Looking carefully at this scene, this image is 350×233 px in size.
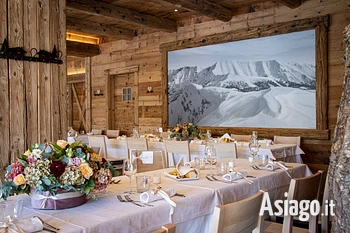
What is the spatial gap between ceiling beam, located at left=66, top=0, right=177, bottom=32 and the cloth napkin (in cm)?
580

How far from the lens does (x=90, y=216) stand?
164 centimetres

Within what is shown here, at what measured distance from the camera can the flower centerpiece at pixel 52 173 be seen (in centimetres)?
169

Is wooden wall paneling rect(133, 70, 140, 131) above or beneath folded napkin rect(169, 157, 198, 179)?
above

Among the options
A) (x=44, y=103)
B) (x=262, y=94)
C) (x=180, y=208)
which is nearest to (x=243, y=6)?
(x=262, y=94)

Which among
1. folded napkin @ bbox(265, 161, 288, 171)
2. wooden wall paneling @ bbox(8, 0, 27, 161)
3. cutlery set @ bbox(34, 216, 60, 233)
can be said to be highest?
wooden wall paneling @ bbox(8, 0, 27, 161)

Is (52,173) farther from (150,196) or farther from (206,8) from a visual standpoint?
(206,8)

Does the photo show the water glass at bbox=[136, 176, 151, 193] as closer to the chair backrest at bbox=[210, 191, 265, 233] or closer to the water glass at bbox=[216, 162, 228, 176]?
the chair backrest at bbox=[210, 191, 265, 233]

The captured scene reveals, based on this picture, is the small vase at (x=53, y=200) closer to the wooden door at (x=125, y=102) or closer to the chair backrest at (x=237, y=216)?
the chair backrest at (x=237, y=216)

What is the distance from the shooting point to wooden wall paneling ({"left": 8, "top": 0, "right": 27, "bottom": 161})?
3893 mm

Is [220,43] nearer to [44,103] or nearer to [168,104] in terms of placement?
[168,104]

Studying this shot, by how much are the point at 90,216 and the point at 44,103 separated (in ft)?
9.30

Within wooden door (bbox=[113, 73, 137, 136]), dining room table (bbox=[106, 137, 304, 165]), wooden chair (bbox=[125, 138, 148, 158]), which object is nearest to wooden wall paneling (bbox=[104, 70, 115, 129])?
wooden door (bbox=[113, 73, 137, 136])

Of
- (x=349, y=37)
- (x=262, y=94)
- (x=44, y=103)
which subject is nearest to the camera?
(x=349, y=37)

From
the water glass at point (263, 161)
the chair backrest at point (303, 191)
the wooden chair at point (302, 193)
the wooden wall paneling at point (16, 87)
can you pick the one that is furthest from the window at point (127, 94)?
the chair backrest at point (303, 191)
